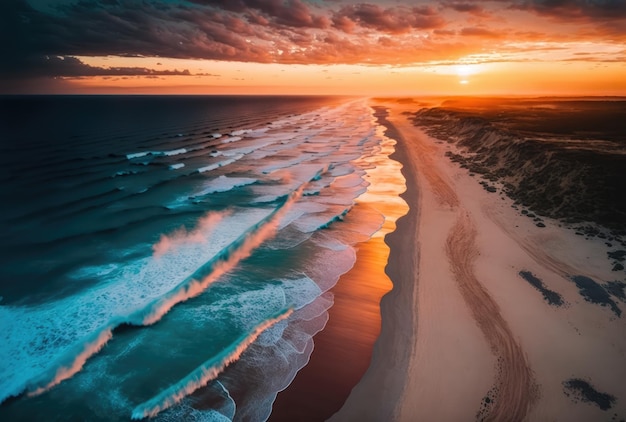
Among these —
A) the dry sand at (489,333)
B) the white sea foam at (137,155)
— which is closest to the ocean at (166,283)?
the dry sand at (489,333)

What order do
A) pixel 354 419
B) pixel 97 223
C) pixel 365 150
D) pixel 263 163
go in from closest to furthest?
pixel 354 419
pixel 97 223
pixel 263 163
pixel 365 150

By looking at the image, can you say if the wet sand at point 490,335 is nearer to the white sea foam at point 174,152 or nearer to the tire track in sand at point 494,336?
the tire track in sand at point 494,336

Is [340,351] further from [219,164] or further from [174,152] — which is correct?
Answer: [174,152]

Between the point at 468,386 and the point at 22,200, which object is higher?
the point at 468,386

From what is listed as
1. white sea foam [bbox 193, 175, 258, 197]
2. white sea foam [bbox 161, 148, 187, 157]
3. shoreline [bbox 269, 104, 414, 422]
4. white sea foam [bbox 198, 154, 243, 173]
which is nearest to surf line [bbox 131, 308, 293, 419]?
shoreline [bbox 269, 104, 414, 422]

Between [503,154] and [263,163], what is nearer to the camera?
[503,154]

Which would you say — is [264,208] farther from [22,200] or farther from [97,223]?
[22,200]

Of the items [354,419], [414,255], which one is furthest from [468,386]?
[414,255]
